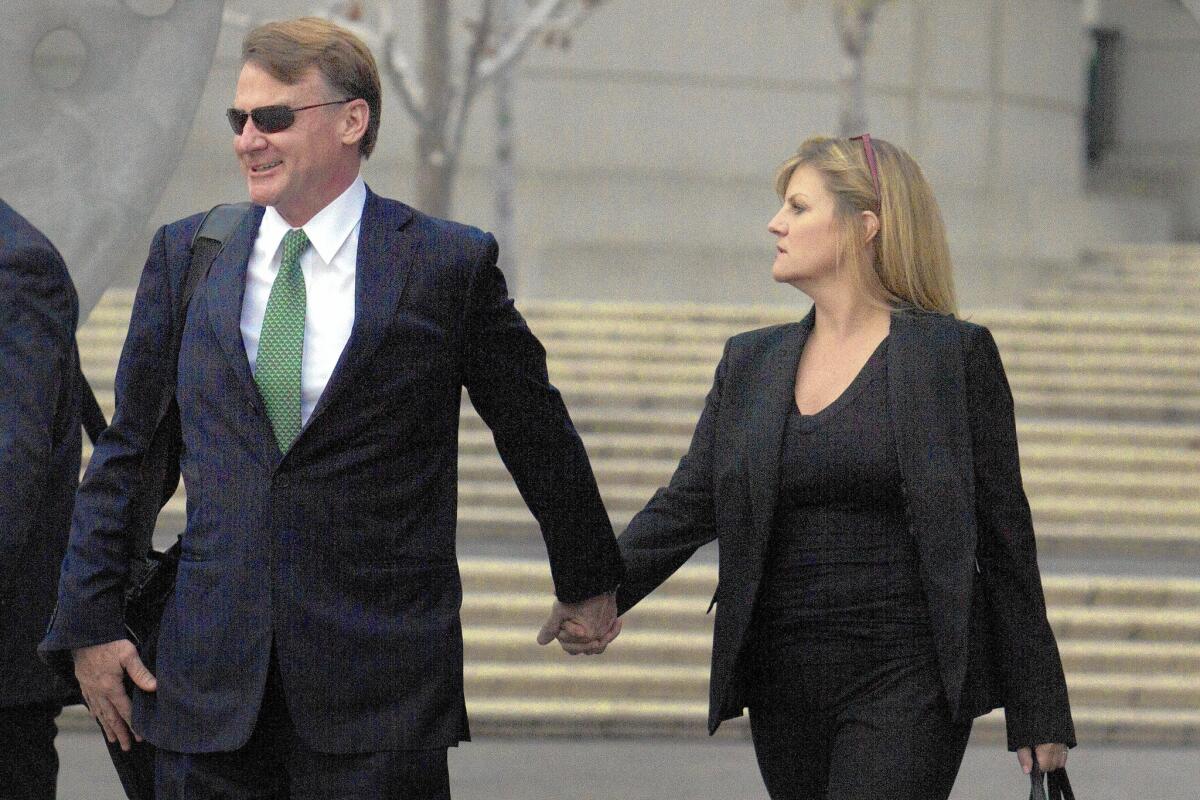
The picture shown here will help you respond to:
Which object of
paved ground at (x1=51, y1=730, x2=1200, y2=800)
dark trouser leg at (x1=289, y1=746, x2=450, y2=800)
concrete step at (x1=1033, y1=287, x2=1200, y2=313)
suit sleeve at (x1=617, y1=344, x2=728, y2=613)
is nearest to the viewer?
dark trouser leg at (x1=289, y1=746, x2=450, y2=800)

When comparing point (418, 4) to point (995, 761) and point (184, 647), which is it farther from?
point (184, 647)

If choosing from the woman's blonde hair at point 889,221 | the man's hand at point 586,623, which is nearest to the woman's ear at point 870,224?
the woman's blonde hair at point 889,221

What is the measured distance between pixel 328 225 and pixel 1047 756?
5.37 ft

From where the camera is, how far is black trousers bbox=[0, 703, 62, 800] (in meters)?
3.75

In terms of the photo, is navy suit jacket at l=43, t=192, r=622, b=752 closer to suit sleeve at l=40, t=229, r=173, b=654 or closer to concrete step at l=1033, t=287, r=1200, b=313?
suit sleeve at l=40, t=229, r=173, b=654

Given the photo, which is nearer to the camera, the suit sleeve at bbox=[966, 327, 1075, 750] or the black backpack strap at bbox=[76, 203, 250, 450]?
the black backpack strap at bbox=[76, 203, 250, 450]

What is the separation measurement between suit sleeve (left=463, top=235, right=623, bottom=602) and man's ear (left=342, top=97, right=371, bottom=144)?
0.94 feet

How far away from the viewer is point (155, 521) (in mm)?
3301

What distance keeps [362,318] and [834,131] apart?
19888 mm

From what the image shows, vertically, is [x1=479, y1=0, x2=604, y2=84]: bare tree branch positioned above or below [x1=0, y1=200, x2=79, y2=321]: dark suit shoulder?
above

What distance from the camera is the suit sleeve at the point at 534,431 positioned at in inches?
138

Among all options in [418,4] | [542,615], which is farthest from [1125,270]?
[542,615]

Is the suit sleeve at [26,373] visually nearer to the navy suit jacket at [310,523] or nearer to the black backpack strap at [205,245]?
the navy suit jacket at [310,523]

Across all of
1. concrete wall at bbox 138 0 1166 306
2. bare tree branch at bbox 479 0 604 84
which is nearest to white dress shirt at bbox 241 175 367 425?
bare tree branch at bbox 479 0 604 84
